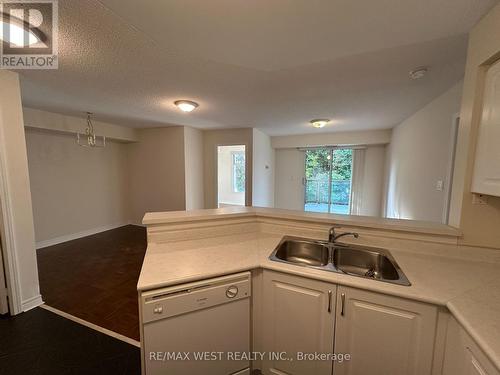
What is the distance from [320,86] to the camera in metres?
2.29

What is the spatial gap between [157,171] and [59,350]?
3557mm

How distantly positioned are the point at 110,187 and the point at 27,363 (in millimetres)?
3791

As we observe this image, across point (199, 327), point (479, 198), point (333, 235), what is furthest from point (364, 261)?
point (199, 327)

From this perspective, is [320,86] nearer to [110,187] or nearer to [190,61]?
[190,61]

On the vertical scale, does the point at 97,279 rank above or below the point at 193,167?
below

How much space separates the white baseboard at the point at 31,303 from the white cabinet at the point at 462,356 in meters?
3.33

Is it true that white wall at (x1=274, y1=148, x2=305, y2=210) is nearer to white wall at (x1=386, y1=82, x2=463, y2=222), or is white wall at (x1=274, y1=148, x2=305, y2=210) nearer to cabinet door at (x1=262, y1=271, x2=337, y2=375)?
white wall at (x1=386, y1=82, x2=463, y2=222)

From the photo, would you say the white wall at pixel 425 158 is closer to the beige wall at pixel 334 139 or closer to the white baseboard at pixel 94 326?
the beige wall at pixel 334 139

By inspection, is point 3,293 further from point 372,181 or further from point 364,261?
point 372,181

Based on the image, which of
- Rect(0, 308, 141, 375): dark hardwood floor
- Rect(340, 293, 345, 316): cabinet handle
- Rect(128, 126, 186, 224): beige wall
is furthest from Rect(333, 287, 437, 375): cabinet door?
Rect(128, 126, 186, 224): beige wall

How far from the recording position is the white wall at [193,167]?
4.50 m

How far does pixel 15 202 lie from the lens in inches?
75.8

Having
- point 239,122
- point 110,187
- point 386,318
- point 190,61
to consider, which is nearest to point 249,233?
point 386,318

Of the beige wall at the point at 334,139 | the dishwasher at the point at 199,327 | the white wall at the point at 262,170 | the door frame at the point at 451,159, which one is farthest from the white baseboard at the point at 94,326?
the beige wall at the point at 334,139
